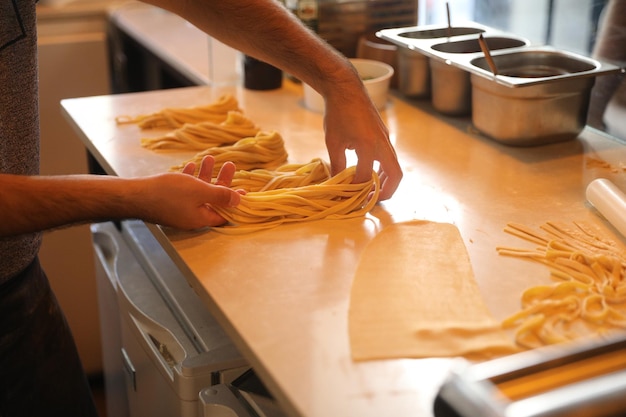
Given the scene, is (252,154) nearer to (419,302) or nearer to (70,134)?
(419,302)

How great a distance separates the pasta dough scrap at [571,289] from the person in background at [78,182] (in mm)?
328

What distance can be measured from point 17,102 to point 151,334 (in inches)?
20.7

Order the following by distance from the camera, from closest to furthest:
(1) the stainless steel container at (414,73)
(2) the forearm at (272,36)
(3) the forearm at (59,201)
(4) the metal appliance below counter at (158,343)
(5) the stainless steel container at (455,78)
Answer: (3) the forearm at (59,201), (4) the metal appliance below counter at (158,343), (2) the forearm at (272,36), (5) the stainless steel container at (455,78), (1) the stainless steel container at (414,73)

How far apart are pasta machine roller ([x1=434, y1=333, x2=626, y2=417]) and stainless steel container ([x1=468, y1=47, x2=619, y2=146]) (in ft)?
2.81

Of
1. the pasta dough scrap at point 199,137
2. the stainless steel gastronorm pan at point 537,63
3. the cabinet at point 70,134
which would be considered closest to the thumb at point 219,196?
the pasta dough scrap at point 199,137

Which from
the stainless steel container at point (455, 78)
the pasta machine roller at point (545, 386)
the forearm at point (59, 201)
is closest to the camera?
the pasta machine roller at point (545, 386)

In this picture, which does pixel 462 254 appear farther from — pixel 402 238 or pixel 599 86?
pixel 599 86

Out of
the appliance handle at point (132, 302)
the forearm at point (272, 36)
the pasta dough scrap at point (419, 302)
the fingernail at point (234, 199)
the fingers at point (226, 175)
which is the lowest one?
the appliance handle at point (132, 302)

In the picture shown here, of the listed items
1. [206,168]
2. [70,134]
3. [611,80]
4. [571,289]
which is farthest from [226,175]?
[70,134]

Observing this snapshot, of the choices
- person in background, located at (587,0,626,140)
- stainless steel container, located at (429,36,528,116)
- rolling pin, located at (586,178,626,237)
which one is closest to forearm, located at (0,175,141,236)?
rolling pin, located at (586,178,626,237)

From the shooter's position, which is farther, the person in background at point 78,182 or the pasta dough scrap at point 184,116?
the pasta dough scrap at point 184,116

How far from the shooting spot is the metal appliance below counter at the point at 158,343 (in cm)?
137

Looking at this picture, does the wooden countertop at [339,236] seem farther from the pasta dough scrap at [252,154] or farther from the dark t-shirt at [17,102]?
the dark t-shirt at [17,102]

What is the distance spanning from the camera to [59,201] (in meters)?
1.28
